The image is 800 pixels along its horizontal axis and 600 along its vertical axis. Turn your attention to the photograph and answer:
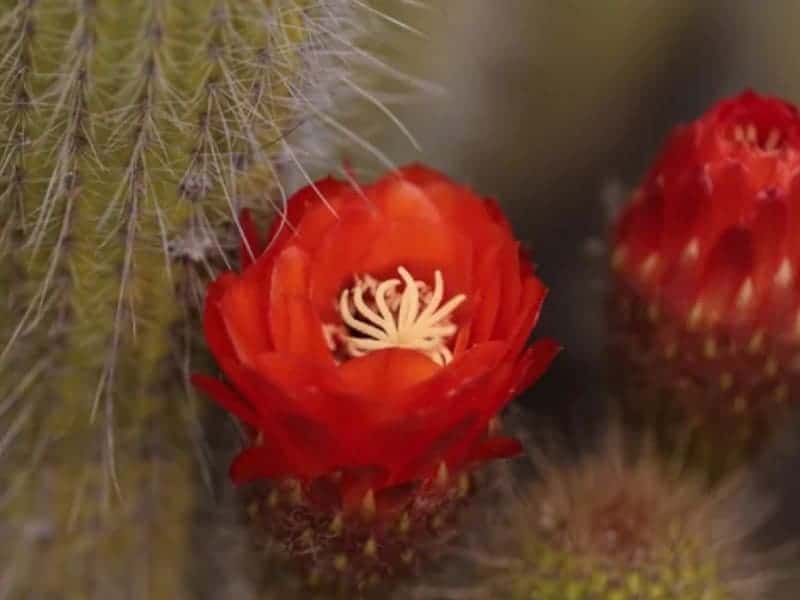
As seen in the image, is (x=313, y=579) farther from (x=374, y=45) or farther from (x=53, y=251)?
(x=374, y=45)

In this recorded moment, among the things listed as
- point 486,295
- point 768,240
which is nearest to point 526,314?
point 486,295

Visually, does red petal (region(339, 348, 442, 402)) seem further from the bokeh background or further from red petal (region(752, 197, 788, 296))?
the bokeh background

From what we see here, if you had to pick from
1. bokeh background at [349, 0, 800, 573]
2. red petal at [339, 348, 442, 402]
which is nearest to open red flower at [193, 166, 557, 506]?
red petal at [339, 348, 442, 402]

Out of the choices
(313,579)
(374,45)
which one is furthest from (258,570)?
(374,45)

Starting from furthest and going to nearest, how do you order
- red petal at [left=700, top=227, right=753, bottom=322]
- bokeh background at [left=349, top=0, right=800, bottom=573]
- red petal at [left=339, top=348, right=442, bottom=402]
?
1. bokeh background at [left=349, top=0, right=800, bottom=573]
2. red petal at [left=700, top=227, right=753, bottom=322]
3. red petal at [left=339, top=348, right=442, bottom=402]

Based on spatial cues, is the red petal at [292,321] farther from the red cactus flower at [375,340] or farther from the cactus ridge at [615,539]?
the cactus ridge at [615,539]
